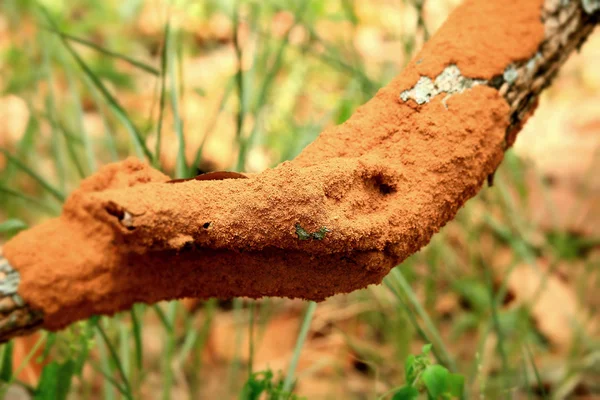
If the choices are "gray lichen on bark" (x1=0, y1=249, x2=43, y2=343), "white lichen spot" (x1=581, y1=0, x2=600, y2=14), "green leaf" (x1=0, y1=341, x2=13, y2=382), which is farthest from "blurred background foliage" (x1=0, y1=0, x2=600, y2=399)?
"white lichen spot" (x1=581, y1=0, x2=600, y2=14)

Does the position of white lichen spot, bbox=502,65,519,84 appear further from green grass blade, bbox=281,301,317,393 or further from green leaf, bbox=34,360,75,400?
green leaf, bbox=34,360,75,400

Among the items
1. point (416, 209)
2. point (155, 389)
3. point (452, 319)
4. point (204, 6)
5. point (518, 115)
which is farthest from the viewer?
point (204, 6)

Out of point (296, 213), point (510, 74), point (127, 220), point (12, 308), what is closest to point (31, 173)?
point (12, 308)

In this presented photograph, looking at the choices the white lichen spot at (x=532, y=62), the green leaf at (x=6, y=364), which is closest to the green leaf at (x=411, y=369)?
the white lichen spot at (x=532, y=62)

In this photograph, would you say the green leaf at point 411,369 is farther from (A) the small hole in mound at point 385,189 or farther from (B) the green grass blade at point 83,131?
(B) the green grass blade at point 83,131

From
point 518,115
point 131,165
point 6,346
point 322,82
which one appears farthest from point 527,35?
point 322,82

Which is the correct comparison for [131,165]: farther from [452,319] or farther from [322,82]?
[322,82]
